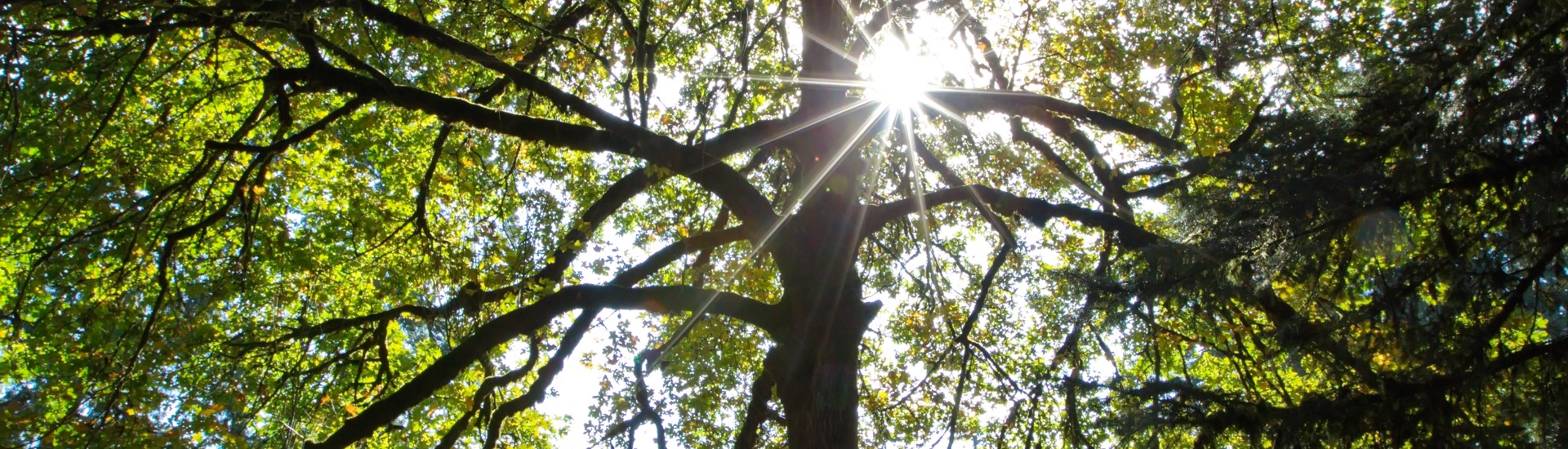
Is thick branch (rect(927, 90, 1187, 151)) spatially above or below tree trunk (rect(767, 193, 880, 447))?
above

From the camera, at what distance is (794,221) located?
6594 mm

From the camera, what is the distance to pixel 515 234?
22.1 feet

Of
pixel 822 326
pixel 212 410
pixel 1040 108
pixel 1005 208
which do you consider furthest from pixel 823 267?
pixel 212 410

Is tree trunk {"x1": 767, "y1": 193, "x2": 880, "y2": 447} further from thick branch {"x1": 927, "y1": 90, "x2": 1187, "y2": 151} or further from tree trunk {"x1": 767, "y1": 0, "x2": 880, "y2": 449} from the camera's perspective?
thick branch {"x1": 927, "y1": 90, "x2": 1187, "y2": 151}

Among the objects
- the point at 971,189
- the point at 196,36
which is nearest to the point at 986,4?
the point at 971,189

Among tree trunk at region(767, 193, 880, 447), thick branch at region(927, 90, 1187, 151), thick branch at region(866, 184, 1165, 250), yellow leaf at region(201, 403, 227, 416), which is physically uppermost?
thick branch at region(927, 90, 1187, 151)

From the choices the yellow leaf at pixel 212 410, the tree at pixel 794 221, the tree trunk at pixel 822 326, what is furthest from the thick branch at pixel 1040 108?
the yellow leaf at pixel 212 410

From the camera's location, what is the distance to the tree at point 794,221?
4.26m

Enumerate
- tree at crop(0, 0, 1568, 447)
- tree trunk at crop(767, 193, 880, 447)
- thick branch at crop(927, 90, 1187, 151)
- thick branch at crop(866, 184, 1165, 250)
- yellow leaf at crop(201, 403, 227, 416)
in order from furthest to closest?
thick branch at crop(927, 90, 1187, 151), thick branch at crop(866, 184, 1165, 250), tree trunk at crop(767, 193, 880, 447), yellow leaf at crop(201, 403, 227, 416), tree at crop(0, 0, 1568, 447)

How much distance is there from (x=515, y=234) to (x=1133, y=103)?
213 inches

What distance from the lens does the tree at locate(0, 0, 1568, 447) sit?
426 cm

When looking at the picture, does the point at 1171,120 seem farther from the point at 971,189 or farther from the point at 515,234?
the point at 515,234

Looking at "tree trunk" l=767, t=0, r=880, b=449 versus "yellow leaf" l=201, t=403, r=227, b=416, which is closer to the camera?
"yellow leaf" l=201, t=403, r=227, b=416

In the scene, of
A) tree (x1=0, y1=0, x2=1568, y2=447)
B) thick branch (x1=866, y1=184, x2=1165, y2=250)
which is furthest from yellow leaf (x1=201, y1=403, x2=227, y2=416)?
thick branch (x1=866, y1=184, x2=1165, y2=250)
